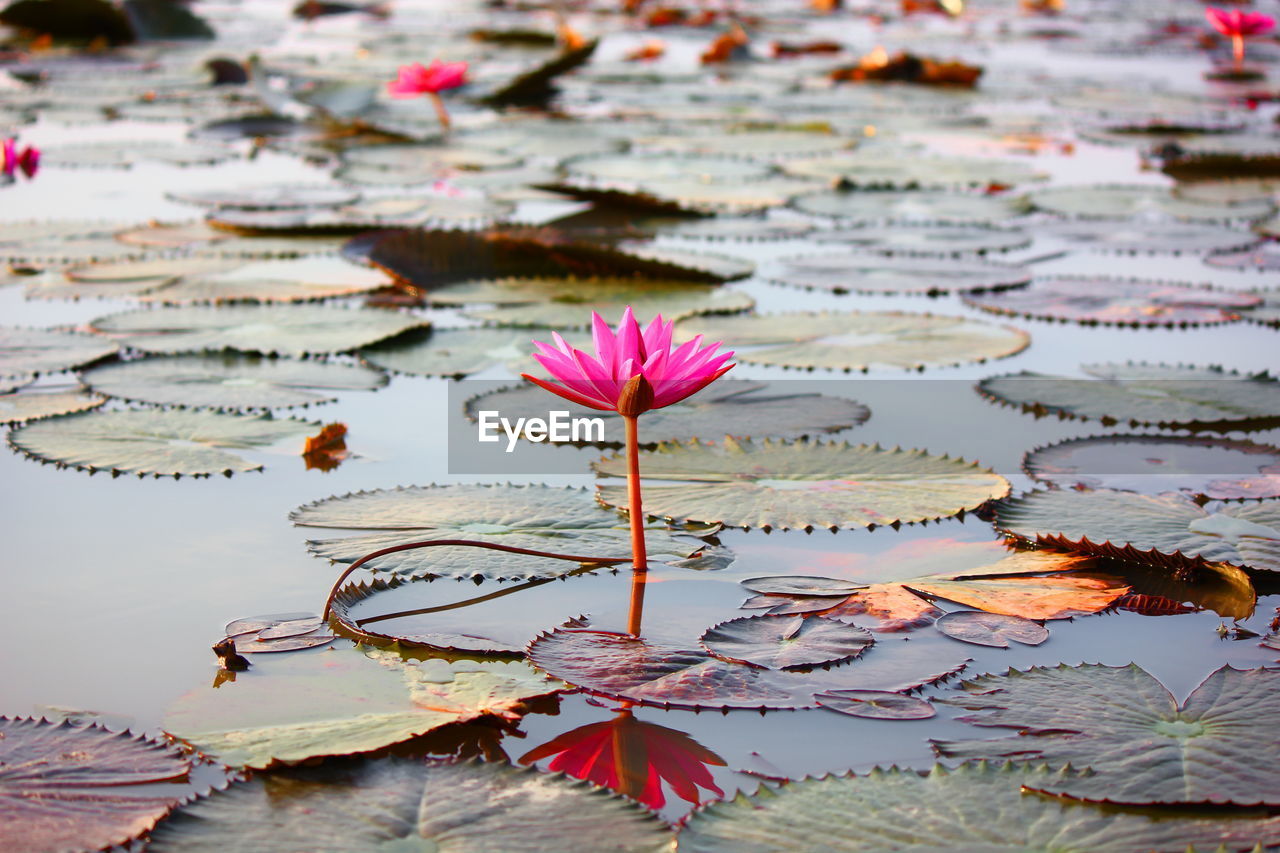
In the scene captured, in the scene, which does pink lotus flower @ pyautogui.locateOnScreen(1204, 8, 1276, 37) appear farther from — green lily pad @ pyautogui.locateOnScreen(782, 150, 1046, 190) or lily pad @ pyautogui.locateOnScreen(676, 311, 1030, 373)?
lily pad @ pyautogui.locateOnScreen(676, 311, 1030, 373)

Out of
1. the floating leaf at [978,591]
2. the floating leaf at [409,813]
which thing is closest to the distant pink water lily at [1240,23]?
the floating leaf at [978,591]

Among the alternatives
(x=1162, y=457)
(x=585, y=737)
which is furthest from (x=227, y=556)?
(x=1162, y=457)

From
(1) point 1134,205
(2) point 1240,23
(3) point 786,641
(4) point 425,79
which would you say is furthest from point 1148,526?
(2) point 1240,23

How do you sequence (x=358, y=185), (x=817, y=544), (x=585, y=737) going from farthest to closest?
(x=358, y=185) → (x=817, y=544) → (x=585, y=737)

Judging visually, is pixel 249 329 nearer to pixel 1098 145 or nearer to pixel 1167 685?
pixel 1167 685

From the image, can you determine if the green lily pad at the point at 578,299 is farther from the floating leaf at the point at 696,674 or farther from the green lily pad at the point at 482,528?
the floating leaf at the point at 696,674

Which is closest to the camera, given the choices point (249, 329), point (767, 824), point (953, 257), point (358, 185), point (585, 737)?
point (767, 824)

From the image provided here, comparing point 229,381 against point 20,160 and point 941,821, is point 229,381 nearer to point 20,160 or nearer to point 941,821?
point 941,821

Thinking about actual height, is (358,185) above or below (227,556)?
above
